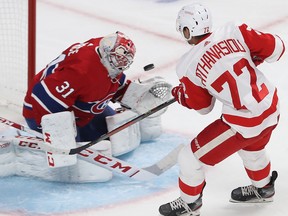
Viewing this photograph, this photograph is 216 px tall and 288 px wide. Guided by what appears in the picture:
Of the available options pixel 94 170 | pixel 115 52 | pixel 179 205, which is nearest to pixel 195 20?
pixel 115 52

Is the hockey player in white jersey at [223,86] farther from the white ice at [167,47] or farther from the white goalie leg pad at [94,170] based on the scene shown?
the white goalie leg pad at [94,170]

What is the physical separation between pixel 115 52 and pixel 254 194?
74 centimetres

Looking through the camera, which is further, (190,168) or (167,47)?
Result: (167,47)

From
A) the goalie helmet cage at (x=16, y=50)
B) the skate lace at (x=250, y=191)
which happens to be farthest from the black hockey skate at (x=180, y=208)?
the goalie helmet cage at (x=16, y=50)

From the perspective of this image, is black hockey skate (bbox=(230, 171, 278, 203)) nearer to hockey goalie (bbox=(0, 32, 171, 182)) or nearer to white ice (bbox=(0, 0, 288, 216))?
white ice (bbox=(0, 0, 288, 216))

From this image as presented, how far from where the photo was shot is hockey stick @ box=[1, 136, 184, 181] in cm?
362

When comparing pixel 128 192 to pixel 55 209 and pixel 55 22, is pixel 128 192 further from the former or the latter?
pixel 55 22

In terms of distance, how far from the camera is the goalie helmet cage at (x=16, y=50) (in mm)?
4188

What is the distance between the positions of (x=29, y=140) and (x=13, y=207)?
332 mm

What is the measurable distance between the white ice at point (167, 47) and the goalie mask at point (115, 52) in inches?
18.8

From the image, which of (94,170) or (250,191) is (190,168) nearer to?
(250,191)

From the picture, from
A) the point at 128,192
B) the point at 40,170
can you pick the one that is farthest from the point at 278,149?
the point at 40,170

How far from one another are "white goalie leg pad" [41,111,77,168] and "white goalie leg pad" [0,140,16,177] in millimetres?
284

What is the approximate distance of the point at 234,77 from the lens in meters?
3.15
